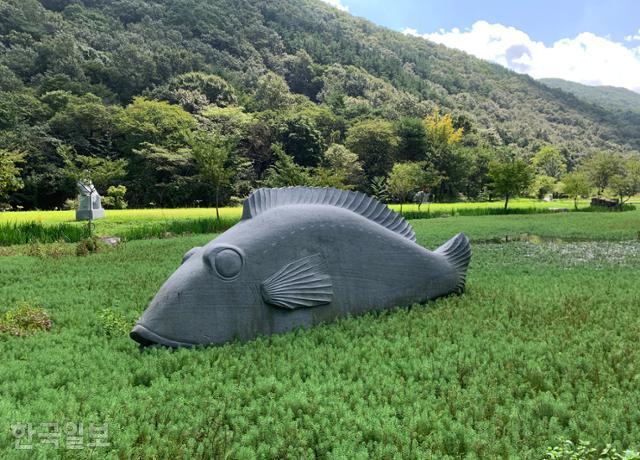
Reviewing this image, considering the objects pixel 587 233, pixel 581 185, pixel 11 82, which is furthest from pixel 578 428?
pixel 11 82

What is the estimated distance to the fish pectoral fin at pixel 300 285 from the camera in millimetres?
4730

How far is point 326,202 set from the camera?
19.3 feet

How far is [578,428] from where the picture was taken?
2768mm

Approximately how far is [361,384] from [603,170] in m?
51.7

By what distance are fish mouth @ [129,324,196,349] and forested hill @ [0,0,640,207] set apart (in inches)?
1301

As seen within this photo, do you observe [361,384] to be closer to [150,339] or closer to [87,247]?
[150,339]

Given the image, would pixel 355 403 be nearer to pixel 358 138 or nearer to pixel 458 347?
pixel 458 347

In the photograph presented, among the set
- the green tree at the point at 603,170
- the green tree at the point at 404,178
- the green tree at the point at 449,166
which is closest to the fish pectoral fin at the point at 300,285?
the green tree at the point at 404,178

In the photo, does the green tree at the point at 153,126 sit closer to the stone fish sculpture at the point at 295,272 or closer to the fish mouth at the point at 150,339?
the stone fish sculpture at the point at 295,272

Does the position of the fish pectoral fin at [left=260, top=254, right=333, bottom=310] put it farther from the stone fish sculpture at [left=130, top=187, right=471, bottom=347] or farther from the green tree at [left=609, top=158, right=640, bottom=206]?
the green tree at [left=609, top=158, right=640, bottom=206]

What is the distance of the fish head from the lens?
4.45m

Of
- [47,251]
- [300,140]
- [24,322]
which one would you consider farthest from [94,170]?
[24,322]

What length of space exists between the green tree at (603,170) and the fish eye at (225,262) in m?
49.4

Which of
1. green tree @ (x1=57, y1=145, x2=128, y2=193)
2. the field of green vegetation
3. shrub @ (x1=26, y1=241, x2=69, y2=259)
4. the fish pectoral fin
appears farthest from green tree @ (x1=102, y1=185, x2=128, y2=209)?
the fish pectoral fin
